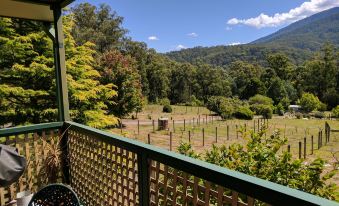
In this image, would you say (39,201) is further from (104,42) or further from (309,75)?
(309,75)

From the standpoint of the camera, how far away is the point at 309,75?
48.2 metres

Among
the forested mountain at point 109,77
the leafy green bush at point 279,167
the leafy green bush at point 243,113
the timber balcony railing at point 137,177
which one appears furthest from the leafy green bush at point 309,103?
the timber balcony railing at point 137,177

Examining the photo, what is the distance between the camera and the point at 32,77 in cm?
803

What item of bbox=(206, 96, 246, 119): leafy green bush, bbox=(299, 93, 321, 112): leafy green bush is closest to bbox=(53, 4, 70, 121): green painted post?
bbox=(206, 96, 246, 119): leafy green bush

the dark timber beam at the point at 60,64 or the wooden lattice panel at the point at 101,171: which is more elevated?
the dark timber beam at the point at 60,64

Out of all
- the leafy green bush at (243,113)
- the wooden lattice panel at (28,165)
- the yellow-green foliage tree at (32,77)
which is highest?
the yellow-green foliage tree at (32,77)

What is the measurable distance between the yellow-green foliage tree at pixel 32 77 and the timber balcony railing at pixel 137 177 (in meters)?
4.72

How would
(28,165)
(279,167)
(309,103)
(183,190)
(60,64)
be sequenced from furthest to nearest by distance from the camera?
1. (309,103)
2. (60,64)
3. (28,165)
4. (279,167)
5. (183,190)

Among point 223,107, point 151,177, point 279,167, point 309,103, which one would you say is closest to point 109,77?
point 279,167

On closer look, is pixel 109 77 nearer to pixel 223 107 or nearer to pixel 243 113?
pixel 223 107

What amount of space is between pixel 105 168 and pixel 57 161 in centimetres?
99

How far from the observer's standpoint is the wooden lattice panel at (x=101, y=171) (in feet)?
7.58

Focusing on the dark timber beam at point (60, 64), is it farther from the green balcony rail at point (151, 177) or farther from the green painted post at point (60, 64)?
the green balcony rail at point (151, 177)

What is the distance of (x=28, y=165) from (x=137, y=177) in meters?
1.74
